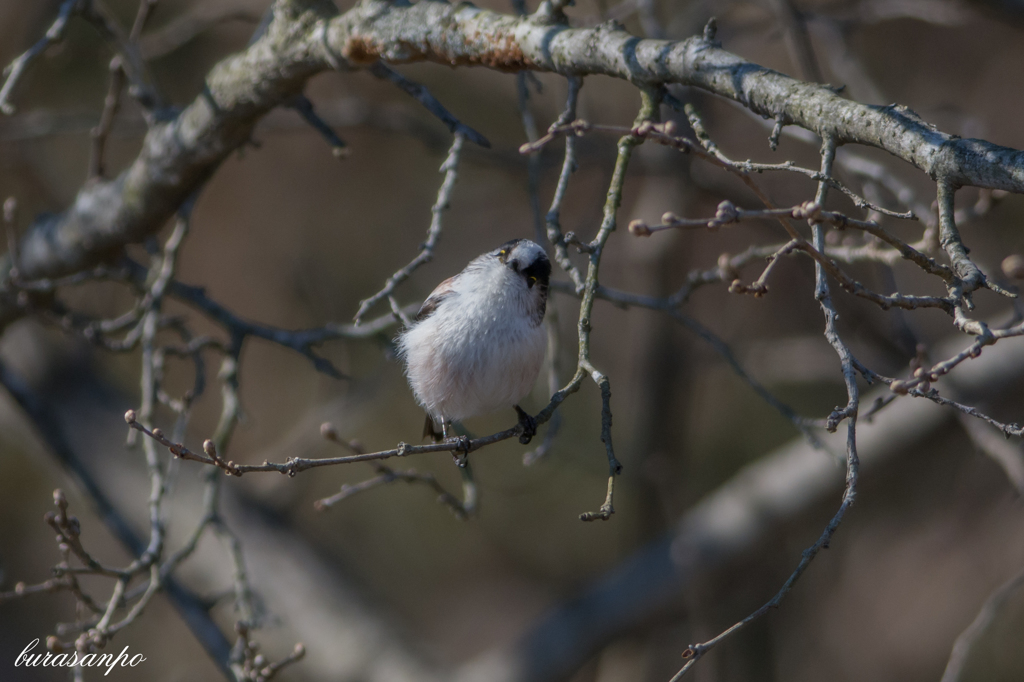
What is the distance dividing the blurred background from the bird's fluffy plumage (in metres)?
0.37

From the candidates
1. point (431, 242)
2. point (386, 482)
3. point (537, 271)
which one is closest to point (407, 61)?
point (431, 242)

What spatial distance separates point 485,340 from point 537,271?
1.17 ft

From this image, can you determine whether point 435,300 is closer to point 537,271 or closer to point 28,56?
point 537,271

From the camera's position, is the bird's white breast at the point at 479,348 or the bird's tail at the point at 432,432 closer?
the bird's white breast at the point at 479,348

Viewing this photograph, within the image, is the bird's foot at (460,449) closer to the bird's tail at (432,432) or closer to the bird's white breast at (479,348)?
the bird's white breast at (479,348)

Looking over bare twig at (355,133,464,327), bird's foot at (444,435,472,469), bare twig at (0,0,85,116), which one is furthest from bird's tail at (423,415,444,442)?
bare twig at (0,0,85,116)

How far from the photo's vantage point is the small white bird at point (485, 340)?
2.80 meters

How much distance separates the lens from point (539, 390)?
438 centimetres

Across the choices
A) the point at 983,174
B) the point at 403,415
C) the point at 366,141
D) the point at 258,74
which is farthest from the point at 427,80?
the point at 983,174

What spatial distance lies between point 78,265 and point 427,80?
Answer: 4.07 metres

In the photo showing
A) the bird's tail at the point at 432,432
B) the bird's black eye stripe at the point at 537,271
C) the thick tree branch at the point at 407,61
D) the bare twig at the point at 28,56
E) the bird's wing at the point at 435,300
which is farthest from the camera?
the bird's tail at the point at 432,432

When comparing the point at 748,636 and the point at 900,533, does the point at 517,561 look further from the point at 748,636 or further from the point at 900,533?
the point at 900,533

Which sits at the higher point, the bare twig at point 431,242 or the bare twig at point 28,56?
the bare twig at point 28,56

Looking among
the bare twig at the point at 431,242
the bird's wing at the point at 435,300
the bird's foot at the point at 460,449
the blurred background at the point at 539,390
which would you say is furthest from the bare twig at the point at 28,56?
the bird's foot at the point at 460,449
